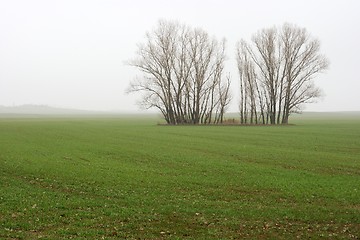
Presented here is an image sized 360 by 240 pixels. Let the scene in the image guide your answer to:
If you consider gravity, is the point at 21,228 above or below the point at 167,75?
below

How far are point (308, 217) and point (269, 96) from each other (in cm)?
7804

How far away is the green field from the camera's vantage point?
38.2 feet

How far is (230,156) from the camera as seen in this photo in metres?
28.8

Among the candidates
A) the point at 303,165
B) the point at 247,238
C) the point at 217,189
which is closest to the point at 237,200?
the point at 217,189

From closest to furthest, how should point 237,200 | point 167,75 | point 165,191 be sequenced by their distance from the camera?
point 237,200, point 165,191, point 167,75

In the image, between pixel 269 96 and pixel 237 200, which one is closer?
pixel 237 200

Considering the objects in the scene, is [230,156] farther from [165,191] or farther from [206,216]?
[206,216]

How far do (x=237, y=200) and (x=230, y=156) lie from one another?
1333 centimetres

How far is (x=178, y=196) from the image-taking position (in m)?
16.1

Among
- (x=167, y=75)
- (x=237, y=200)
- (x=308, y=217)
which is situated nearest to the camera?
(x=308, y=217)

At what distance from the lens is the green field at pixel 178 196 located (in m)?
11.6

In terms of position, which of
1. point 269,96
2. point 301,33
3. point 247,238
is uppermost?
point 301,33

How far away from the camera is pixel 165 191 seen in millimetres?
16984

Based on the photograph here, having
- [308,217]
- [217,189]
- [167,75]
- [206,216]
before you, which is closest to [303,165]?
[217,189]
